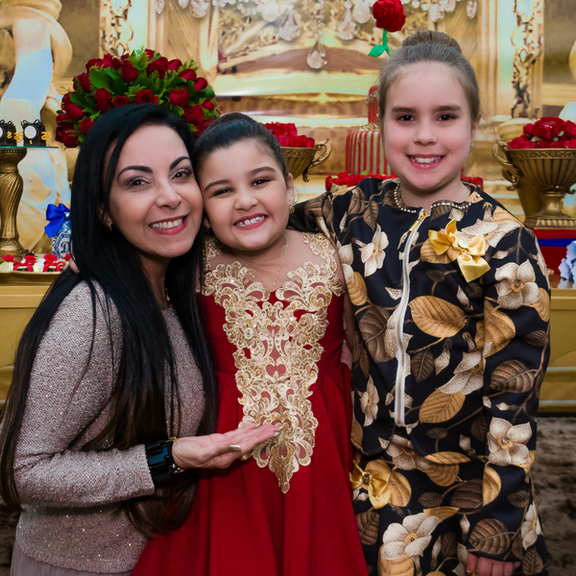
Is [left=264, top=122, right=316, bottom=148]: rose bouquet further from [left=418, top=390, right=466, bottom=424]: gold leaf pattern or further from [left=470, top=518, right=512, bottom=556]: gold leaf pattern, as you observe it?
[left=470, top=518, right=512, bottom=556]: gold leaf pattern

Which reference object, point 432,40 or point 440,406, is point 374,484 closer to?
point 440,406

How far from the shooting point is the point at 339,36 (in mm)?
4852

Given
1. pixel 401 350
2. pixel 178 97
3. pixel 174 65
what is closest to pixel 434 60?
pixel 401 350

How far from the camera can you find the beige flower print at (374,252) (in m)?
1.32

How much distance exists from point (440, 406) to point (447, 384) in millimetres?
51

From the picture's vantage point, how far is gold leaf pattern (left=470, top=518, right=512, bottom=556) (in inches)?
45.9

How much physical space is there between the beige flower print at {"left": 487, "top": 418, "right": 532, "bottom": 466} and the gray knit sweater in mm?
677

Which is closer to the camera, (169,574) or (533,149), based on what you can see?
(169,574)

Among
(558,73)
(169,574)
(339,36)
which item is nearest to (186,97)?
(169,574)

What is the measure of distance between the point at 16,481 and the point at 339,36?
4.59 m

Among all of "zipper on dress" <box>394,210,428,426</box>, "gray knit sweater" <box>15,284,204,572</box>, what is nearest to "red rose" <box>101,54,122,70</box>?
"gray knit sweater" <box>15,284,204,572</box>

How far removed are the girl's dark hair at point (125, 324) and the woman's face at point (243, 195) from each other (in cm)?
13

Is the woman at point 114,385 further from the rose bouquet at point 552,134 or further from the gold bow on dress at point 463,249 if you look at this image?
the rose bouquet at point 552,134

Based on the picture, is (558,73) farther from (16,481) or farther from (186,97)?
(16,481)
